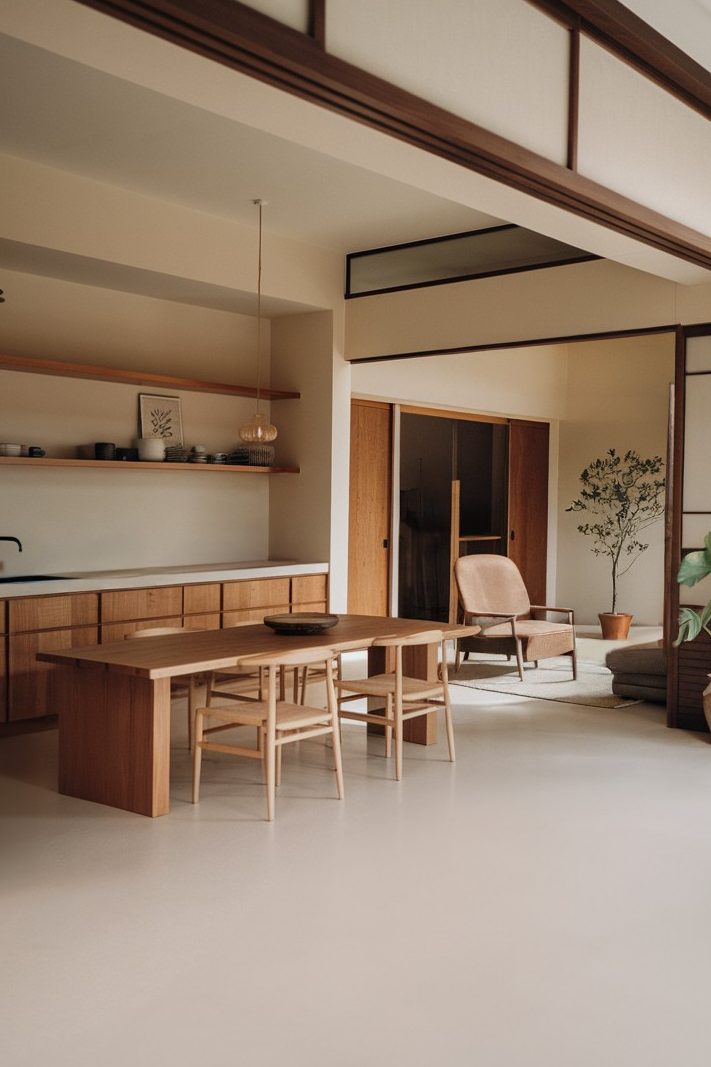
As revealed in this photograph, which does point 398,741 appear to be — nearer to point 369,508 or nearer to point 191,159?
point 191,159

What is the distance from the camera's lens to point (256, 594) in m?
6.88

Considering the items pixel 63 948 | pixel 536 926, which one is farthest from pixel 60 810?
pixel 536 926

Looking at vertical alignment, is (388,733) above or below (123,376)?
below

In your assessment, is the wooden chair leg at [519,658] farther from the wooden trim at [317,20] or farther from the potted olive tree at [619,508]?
the wooden trim at [317,20]

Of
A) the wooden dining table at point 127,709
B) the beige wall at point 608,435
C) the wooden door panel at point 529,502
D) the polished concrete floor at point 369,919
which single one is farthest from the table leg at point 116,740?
the beige wall at point 608,435

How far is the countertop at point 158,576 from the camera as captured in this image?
5574 mm

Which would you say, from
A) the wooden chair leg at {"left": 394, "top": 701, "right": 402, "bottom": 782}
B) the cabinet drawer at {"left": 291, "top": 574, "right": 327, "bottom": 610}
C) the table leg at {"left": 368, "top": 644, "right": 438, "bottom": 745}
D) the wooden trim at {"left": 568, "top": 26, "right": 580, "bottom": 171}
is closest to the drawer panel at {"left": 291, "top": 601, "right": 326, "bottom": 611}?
the cabinet drawer at {"left": 291, "top": 574, "right": 327, "bottom": 610}

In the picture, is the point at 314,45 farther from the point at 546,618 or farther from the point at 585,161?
the point at 546,618

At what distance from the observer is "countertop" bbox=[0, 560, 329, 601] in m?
5.57

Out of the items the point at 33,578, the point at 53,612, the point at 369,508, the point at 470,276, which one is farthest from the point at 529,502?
the point at 53,612

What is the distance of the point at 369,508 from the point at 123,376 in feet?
9.30

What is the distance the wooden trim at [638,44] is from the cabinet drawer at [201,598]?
3889 millimetres

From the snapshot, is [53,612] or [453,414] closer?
[53,612]

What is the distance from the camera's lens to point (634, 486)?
10.3 m
